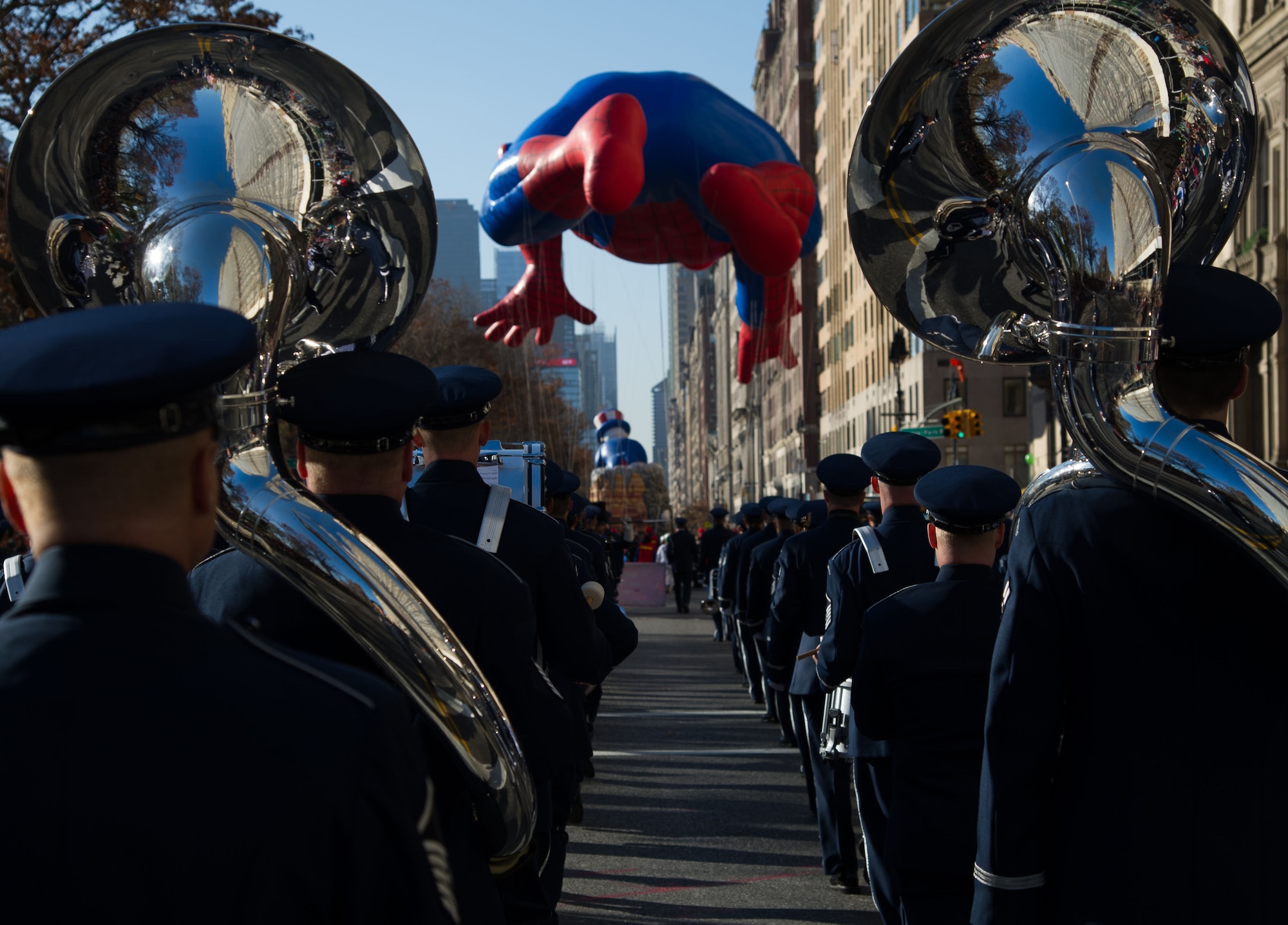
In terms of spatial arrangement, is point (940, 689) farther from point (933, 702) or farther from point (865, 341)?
point (865, 341)

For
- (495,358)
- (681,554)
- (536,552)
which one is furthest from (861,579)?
(495,358)

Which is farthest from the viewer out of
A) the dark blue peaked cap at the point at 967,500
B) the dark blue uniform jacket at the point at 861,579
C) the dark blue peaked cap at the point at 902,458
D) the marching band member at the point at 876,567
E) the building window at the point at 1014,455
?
the building window at the point at 1014,455

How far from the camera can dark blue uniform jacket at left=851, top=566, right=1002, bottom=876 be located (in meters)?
4.40

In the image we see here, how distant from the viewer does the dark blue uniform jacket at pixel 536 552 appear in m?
4.41

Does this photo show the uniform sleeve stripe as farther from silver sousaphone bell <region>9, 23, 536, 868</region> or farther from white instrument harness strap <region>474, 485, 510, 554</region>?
white instrument harness strap <region>474, 485, 510, 554</region>

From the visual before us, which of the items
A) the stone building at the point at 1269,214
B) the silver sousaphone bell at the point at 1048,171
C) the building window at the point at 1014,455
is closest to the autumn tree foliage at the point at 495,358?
the building window at the point at 1014,455

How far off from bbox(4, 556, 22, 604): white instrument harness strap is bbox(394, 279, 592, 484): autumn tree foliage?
46.8 metres

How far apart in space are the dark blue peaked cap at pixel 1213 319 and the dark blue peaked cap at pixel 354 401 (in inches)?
61.4

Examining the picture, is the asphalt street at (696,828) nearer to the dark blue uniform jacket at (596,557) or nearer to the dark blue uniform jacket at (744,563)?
the dark blue uniform jacket at (744,563)

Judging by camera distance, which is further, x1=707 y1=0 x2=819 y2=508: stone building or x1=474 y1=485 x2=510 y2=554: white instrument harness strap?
x1=707 y1=0 x2=819 y2=508: stone building

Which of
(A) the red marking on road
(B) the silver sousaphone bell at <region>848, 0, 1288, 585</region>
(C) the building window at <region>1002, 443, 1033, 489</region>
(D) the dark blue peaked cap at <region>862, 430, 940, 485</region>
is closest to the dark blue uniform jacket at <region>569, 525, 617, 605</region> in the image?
(A) the red marking on road

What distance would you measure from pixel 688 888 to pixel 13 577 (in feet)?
12.6

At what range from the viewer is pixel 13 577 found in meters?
4.39

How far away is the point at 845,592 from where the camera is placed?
605cm
